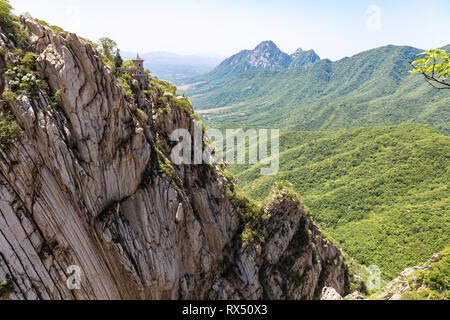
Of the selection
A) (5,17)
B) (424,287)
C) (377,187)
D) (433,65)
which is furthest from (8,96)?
(377,187)

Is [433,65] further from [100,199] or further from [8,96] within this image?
[8,96]

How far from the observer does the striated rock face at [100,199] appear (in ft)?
54.5

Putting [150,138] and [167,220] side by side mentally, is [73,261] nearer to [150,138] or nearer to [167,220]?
[167,220]

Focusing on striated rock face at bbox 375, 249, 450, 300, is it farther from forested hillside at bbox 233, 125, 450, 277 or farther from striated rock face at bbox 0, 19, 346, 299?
forested hillside at bbox 233, 125, 450, 277

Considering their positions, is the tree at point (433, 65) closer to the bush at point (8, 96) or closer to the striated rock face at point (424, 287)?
the striated rock face at point (424, 287)

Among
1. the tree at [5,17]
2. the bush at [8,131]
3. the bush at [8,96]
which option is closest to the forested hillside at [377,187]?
the bush at [8,131]

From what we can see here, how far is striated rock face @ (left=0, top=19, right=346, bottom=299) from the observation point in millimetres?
16625

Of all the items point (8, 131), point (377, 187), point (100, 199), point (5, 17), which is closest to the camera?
point (8, 131)

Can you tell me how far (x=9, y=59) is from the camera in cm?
1738

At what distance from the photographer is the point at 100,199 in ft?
66.7
